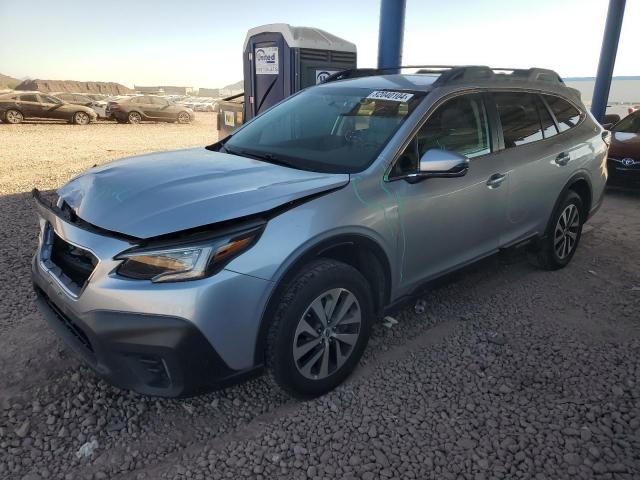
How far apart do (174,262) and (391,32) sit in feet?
15.9

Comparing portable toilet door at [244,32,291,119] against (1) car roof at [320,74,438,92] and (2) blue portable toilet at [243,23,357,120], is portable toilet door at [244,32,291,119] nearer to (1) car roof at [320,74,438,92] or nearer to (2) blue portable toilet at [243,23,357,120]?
(2) blue portable toilet at [243,23,357,120]

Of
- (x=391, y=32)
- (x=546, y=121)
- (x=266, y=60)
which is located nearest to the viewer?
(x=546, y=121)

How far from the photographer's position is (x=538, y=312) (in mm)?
3734

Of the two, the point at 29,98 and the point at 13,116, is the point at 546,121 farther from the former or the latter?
the point at 29,98

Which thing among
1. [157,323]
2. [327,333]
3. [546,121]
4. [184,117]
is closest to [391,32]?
[546,121]

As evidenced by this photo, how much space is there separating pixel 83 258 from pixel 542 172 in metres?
3.33

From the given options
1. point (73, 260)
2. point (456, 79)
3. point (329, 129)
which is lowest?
point (73, 260)

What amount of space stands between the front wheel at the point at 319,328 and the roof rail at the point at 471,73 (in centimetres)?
157

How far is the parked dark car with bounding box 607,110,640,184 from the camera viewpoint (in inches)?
287

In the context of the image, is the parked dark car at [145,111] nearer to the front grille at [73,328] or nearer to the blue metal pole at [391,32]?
the blue metal pole at [391,32]

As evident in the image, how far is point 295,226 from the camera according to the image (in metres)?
2.31

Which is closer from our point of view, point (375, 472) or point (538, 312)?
point (375, 472)

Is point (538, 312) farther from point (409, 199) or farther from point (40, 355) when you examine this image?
point (40, 355)

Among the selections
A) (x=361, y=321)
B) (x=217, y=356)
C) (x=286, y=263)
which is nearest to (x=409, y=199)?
(x=361, y=321)
